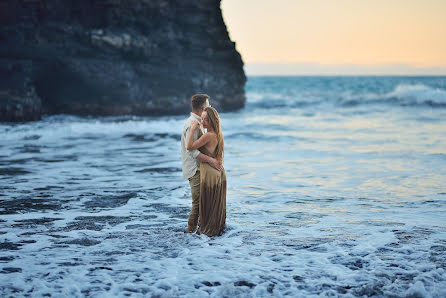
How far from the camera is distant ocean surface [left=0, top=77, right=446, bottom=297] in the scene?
4.18m

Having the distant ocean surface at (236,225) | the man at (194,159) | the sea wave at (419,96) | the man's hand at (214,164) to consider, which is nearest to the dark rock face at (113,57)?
the distant ocean surface at (236,225)

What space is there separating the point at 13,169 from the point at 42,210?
4263 mm

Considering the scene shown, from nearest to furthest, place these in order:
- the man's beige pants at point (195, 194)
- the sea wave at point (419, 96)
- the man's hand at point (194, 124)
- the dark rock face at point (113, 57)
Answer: the man's hand at point (194, 124), the man's beige pants at point (195, 194), the dark rock face at point (113, 57), the sea wave at point (419, 96)

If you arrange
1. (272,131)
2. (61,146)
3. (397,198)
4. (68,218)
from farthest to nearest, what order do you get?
(272,131) → (61,146) → (397,198) → (68,218)

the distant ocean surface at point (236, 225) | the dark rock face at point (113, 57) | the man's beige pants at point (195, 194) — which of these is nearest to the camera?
the distant ocean surface at point (236, 225)

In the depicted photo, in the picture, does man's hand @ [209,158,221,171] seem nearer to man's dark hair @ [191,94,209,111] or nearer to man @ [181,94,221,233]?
man @ [181,94,221,233]

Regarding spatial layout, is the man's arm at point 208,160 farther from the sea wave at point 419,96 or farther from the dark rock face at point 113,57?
the sea wave at point 419,96

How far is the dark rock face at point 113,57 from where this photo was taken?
23.8 meters

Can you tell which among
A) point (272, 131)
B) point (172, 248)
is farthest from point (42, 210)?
point (272, 131)

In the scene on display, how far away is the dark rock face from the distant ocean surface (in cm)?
1069

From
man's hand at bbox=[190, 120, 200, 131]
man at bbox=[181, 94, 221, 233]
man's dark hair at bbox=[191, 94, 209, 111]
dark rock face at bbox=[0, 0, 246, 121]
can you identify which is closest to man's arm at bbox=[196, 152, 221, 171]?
man at bbox=[181, 94, 221, 233]

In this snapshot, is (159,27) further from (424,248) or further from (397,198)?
(424,248)

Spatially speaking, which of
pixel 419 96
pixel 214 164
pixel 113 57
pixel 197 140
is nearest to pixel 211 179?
pixel 214 164

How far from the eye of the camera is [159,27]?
29.3m
